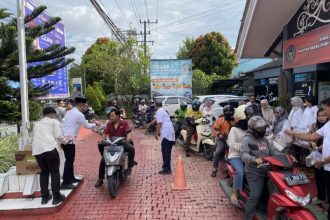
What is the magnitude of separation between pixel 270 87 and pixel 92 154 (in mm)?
11691

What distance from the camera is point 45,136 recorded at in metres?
5.23

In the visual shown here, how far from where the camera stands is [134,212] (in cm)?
522

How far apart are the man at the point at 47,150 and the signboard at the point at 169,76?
1563 cm

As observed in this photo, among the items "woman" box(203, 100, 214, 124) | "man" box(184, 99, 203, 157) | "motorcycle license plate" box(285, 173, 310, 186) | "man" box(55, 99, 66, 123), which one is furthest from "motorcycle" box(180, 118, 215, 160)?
"motorcycle license plate" box(285, 173, 310, 186)

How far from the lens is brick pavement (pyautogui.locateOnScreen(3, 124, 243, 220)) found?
5.14m

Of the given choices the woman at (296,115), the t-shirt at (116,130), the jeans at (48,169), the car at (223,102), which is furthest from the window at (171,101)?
the jeans at (48,169)

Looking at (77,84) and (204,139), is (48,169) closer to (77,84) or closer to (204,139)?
(204,139)

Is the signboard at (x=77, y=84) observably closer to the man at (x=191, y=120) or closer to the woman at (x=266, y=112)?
the man at (x=191, y=120)

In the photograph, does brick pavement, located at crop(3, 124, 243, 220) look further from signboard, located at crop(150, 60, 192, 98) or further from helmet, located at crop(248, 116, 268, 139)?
signboard, located at crop(150, 60, 192, 98)

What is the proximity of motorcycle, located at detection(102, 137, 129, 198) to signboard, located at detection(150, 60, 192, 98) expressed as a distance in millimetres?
14617

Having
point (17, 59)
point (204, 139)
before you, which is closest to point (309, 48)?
point (204, 139)

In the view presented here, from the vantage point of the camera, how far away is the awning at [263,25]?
29.7ft

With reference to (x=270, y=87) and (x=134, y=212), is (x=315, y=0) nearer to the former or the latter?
(x=134, y=212)

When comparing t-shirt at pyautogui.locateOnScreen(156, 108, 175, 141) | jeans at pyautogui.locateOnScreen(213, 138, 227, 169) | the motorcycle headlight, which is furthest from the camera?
t-shirt at pyautogui.locateOnScreen(156, 108, 175, 141)
